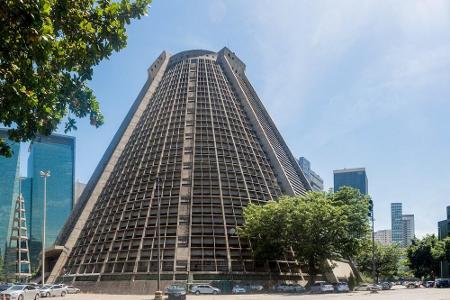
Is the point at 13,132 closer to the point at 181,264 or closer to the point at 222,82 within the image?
the point at 181,264

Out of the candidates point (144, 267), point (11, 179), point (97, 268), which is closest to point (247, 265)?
point (144, 267)

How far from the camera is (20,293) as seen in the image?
38.9m

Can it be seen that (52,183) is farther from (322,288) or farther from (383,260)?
(322,288)

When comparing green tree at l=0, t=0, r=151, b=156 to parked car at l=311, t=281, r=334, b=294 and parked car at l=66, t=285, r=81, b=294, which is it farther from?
parked car at l=66, t=285, r=81, b=294

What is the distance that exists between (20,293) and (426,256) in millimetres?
79568

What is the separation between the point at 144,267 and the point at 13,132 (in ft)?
154

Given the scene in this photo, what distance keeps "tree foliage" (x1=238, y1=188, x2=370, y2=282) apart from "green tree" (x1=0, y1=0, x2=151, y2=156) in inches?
1746

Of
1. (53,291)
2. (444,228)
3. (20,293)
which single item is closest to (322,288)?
(53,291)

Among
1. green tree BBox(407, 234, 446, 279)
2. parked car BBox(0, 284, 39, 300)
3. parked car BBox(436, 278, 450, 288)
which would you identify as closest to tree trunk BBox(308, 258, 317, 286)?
parked car BBox(436, 278, 450, 288)

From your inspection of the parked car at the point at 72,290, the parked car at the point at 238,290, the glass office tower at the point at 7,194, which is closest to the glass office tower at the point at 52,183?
the glass office tower at the point at 7,194

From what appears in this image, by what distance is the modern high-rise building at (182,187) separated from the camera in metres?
57.9

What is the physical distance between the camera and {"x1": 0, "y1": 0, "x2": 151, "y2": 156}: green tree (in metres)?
9.68

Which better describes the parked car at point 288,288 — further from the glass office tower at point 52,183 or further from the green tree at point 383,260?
the glass office tower at point 52,183

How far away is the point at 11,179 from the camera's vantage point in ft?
517
